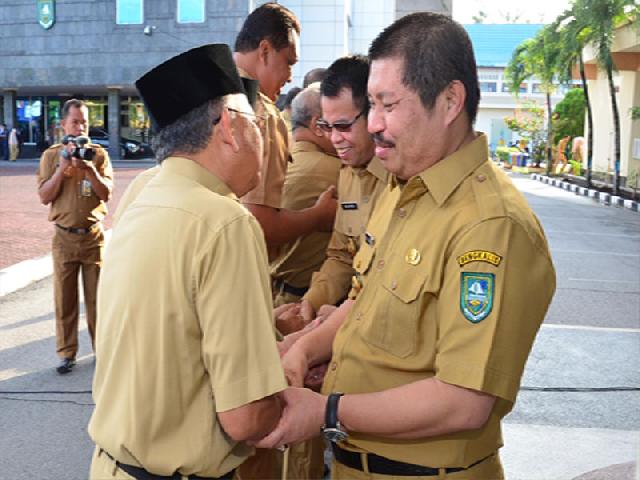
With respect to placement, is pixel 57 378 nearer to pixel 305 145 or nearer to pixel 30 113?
pixel 305 145

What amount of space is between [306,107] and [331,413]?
2.25m

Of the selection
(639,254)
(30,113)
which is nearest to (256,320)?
(639,254)

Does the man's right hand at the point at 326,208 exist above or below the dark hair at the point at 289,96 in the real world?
below

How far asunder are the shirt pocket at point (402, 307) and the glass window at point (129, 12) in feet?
118

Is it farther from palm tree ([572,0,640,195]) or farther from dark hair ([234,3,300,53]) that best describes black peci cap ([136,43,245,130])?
palm tree ([572,0,640,195])

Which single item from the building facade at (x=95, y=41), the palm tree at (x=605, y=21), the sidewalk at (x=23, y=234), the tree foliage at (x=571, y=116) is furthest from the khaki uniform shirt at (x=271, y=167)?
the tree foliage at (x=571, y=116)

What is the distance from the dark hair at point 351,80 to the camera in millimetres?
3115

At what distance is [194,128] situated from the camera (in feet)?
6.04

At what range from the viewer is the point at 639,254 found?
1166cm

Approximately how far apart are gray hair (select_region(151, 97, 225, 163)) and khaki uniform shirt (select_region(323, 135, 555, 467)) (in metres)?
0.50

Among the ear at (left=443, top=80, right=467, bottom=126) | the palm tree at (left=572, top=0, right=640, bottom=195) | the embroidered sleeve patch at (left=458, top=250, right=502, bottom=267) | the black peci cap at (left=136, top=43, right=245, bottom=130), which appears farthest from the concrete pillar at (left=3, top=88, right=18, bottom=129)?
the embroidered sleeve patch at (left=458, top=250, right=502, bottom=267)

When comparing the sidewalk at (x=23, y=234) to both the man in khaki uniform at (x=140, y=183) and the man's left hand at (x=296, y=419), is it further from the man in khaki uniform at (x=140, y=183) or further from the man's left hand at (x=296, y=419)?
the man's left hand at (x=296, y=419)

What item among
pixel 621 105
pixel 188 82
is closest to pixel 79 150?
pixel 188 82

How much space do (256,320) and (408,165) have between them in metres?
0.55
